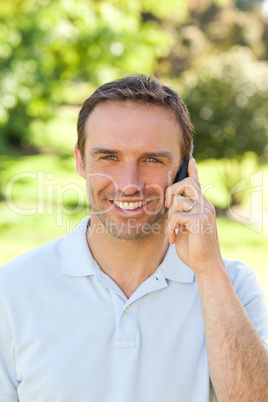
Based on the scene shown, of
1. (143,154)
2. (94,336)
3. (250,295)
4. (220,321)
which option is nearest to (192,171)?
(143,154)

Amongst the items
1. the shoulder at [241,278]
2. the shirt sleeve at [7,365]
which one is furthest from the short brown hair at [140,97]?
the shirt sleeve at [7,365]

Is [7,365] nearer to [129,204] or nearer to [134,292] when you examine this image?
[134,292]

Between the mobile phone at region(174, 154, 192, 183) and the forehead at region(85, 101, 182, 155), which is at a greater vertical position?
the forehead at region(85, 101, 182, 155)

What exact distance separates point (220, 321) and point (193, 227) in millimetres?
429

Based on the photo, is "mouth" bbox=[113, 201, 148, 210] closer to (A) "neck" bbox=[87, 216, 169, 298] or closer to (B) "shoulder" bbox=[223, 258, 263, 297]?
(A) "neck" bbox=[87, 216, 169, 298]

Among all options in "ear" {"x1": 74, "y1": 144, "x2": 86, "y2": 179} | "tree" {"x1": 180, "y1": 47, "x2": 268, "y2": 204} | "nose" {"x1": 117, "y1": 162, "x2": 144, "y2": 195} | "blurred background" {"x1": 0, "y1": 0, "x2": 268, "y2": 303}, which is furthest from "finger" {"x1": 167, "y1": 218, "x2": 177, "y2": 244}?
"tree" {"x1": 180, "y1": 47, "x2": 268, "y2": 204}

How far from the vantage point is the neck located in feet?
7.73

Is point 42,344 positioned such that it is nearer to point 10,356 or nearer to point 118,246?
point 10,356

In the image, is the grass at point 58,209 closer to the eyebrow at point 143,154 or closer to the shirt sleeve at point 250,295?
the shirt sleeve at point 250,295

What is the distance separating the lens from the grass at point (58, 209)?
1019 centimetres

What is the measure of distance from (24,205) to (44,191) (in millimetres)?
1077

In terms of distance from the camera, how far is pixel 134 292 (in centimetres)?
224

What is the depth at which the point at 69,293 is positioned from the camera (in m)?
2.20

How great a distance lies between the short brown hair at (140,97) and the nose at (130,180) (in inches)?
12.4
